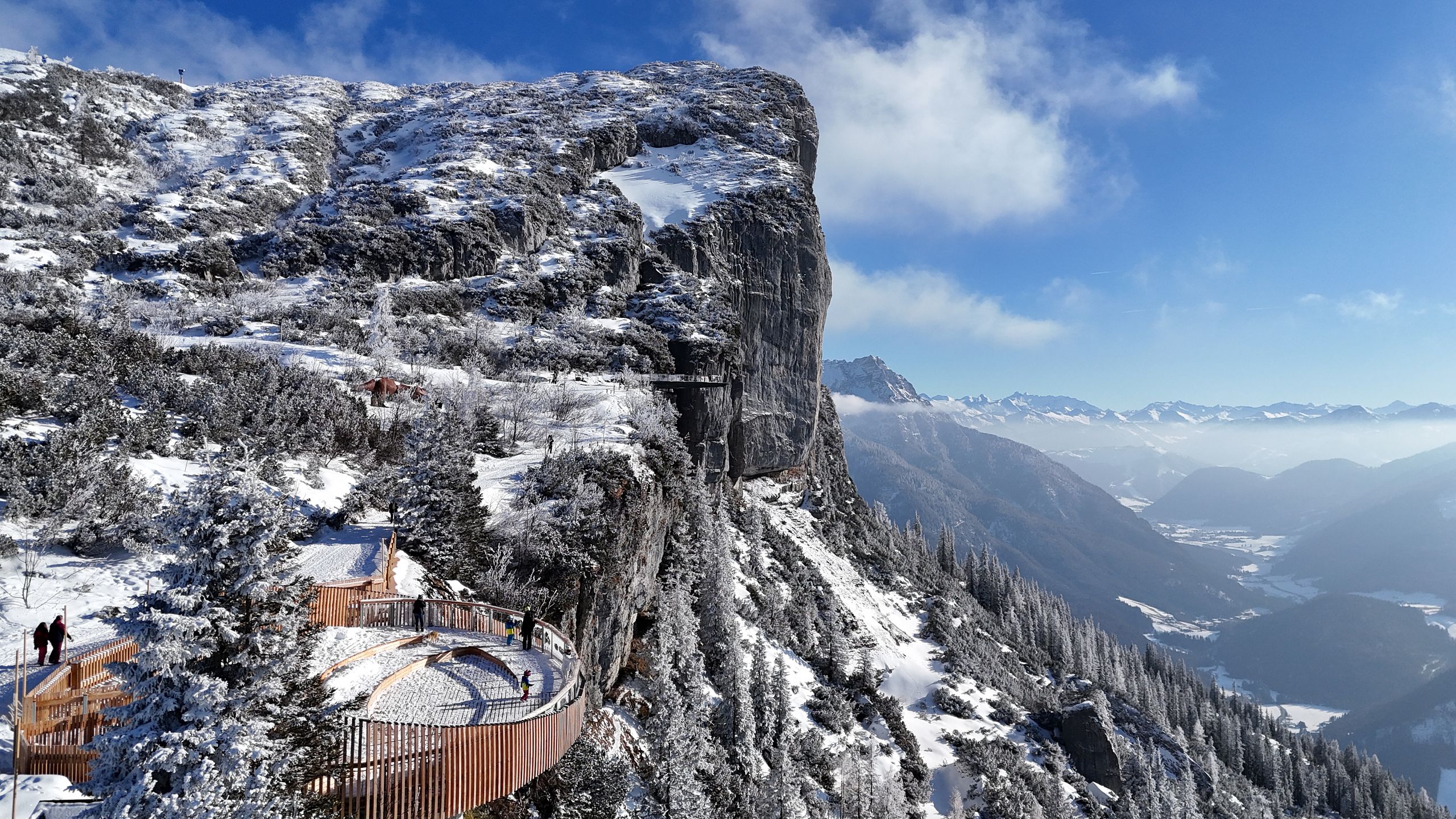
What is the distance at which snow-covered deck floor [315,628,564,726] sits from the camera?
10.1 meters

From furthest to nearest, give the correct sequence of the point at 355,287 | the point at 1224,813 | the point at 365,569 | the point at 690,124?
1. the point at 690,124
2. the point at 1224,813
3. the point at 355,287
4. the point at 365,569

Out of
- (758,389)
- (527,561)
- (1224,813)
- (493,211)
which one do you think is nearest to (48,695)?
(527,561)

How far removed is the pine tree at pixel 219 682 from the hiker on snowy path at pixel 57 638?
14.7ft

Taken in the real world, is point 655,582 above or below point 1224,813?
above

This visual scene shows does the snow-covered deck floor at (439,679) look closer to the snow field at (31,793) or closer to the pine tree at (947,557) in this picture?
the snow field at (31,793)

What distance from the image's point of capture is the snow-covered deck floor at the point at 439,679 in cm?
1008

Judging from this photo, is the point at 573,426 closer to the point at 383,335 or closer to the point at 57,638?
the point at 383,335

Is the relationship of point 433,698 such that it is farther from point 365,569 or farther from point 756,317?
point 756,317

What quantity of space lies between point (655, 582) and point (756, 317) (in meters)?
36.8

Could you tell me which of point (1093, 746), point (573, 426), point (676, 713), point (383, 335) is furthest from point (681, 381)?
point (1093, 746)

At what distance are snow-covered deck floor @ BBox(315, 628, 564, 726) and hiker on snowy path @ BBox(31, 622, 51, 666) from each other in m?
3.87

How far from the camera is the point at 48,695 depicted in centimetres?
812

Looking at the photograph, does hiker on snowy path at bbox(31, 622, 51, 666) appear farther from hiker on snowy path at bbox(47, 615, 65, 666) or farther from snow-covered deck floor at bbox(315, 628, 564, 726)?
snow-covered deck floor at bbox(315, 628, 564, 726)

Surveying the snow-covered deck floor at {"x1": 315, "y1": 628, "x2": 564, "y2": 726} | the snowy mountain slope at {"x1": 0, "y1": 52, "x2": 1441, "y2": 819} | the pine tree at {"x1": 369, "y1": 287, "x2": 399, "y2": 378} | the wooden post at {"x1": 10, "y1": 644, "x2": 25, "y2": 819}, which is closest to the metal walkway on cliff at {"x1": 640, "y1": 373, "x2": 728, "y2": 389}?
the snowy mountain slope at {"x1": 0, "y1": 52, "x2": 1441, "y2": 819}
